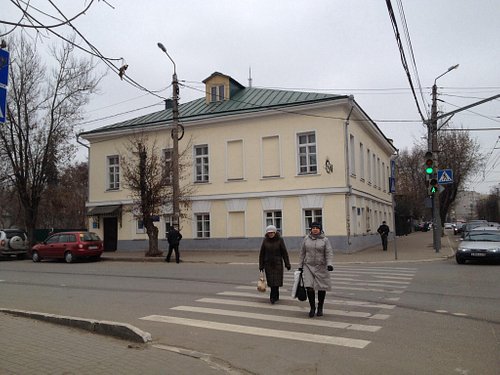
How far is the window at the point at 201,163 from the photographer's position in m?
28.9

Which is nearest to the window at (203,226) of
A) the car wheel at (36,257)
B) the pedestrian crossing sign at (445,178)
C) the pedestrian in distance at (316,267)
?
the car wheel at (36,257)

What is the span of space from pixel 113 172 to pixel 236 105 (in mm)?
10097

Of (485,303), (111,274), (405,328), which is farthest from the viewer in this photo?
(111,274)

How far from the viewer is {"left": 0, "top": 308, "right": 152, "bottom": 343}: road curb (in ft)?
22.5

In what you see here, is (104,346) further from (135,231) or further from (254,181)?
(135,231)

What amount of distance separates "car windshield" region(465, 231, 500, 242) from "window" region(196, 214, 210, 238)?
14.6m

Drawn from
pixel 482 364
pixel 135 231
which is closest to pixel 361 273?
pixel 482 364

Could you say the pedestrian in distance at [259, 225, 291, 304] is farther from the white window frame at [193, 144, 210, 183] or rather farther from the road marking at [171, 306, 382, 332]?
the white window frame at [193, 144, 210, 183]

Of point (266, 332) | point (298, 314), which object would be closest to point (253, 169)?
point (298, 314)

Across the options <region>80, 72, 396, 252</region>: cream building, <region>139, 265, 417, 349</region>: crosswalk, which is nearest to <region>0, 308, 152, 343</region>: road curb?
<region>139, 265, 417, 349</region>: crosswalk

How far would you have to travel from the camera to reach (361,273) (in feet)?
50.3

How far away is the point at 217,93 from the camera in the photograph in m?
30.7

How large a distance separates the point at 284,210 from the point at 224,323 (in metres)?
18.1

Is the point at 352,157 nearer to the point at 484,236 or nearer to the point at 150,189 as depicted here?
the point at 484,236
